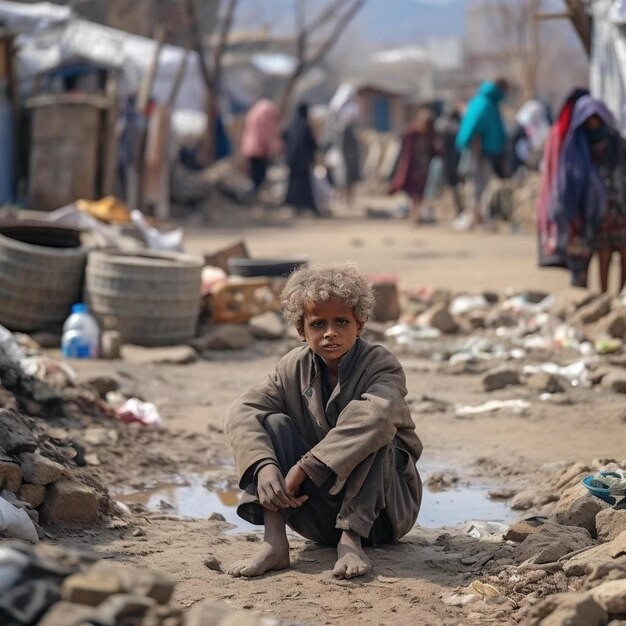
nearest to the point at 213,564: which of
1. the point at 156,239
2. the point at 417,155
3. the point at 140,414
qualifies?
the point at 140,414

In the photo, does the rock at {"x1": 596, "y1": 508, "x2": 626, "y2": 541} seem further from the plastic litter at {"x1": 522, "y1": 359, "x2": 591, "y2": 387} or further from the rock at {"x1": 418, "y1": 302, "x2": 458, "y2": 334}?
the rock at {"x1": 418, "y1": 302, "x2": 458, "y2": 334}

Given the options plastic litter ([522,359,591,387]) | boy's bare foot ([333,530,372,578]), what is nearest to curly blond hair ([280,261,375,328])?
boy's bare foot ([333,530,372,578])

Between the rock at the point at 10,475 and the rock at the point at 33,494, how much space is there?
3 centimetres

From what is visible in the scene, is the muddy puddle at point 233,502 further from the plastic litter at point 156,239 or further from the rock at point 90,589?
the plastic litter at point 156,239

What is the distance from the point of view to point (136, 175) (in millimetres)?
18672

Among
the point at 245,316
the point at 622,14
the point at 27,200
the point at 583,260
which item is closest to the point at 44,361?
the point at 245,316

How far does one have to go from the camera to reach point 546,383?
7098 millimetres

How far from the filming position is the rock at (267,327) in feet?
30.0

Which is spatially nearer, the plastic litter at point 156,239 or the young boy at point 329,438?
the young boy at point 329,438

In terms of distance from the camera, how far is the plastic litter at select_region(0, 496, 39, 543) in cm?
392

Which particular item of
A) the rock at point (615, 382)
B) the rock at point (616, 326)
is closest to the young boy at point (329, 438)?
the rock at point (615, 382)

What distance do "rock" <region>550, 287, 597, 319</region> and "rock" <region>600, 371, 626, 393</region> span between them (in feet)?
6.24

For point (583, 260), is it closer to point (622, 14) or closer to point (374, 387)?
point (622, 14)

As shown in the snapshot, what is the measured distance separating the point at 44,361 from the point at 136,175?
1234cm
